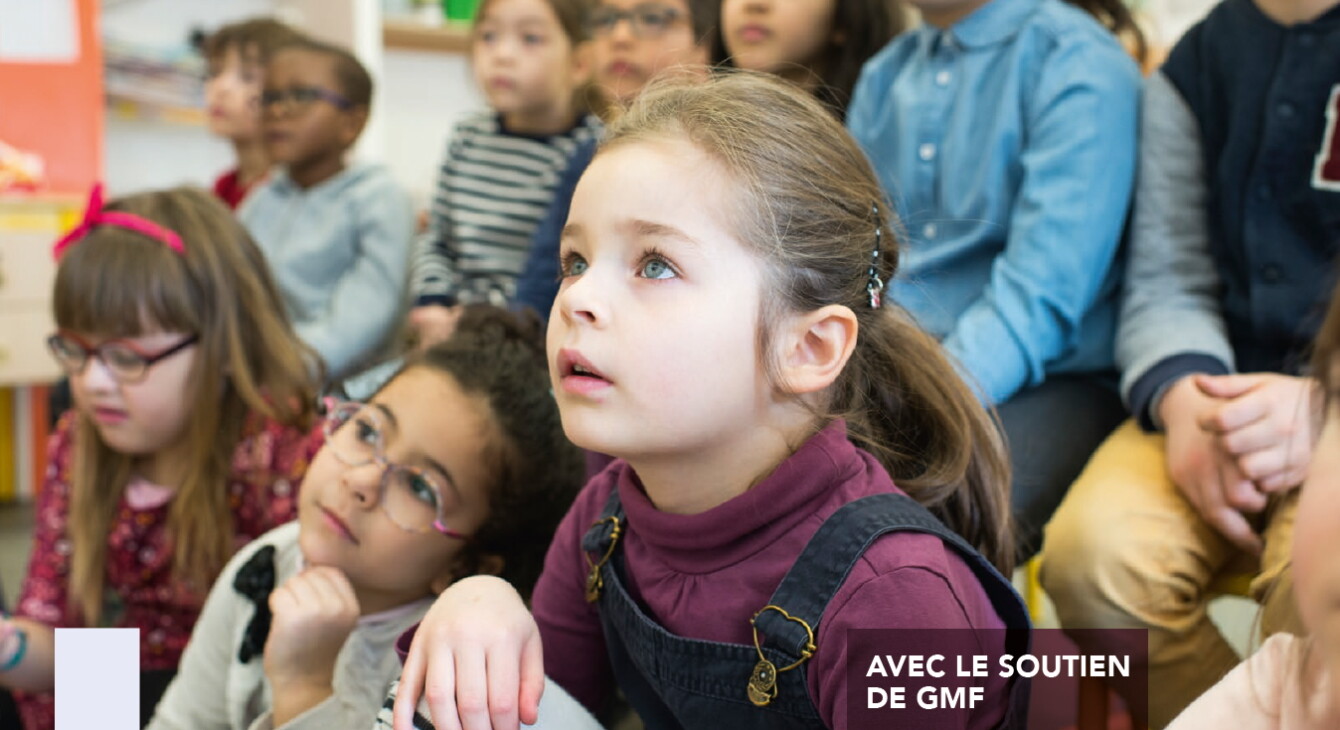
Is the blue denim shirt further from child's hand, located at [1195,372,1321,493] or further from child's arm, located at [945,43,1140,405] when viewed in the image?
child's hand, located at [1195,372,1321,493]

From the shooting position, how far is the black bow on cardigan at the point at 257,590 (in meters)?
1.02

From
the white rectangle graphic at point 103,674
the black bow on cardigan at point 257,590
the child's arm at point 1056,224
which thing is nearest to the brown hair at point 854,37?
the child's arm at point 1056,224

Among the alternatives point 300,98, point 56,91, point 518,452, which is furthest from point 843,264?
point 56,91

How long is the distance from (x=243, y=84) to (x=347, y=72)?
365mm

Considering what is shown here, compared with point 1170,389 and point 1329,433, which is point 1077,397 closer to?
point 1170,389

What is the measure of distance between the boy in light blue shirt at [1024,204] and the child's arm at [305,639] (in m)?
0.58

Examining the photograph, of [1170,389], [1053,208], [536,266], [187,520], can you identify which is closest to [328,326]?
[536,266]

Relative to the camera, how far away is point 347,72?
7.13ft

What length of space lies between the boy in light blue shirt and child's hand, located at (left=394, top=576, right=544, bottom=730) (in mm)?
530

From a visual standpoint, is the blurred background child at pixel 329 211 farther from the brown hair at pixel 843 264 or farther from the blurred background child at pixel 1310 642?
the blurred background child at pixel 1310 642

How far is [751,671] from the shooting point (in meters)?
0.71

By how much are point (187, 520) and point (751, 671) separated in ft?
2.68

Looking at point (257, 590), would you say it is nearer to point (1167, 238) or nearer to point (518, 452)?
point (518, 452)

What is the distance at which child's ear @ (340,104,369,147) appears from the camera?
2180 millimetres
